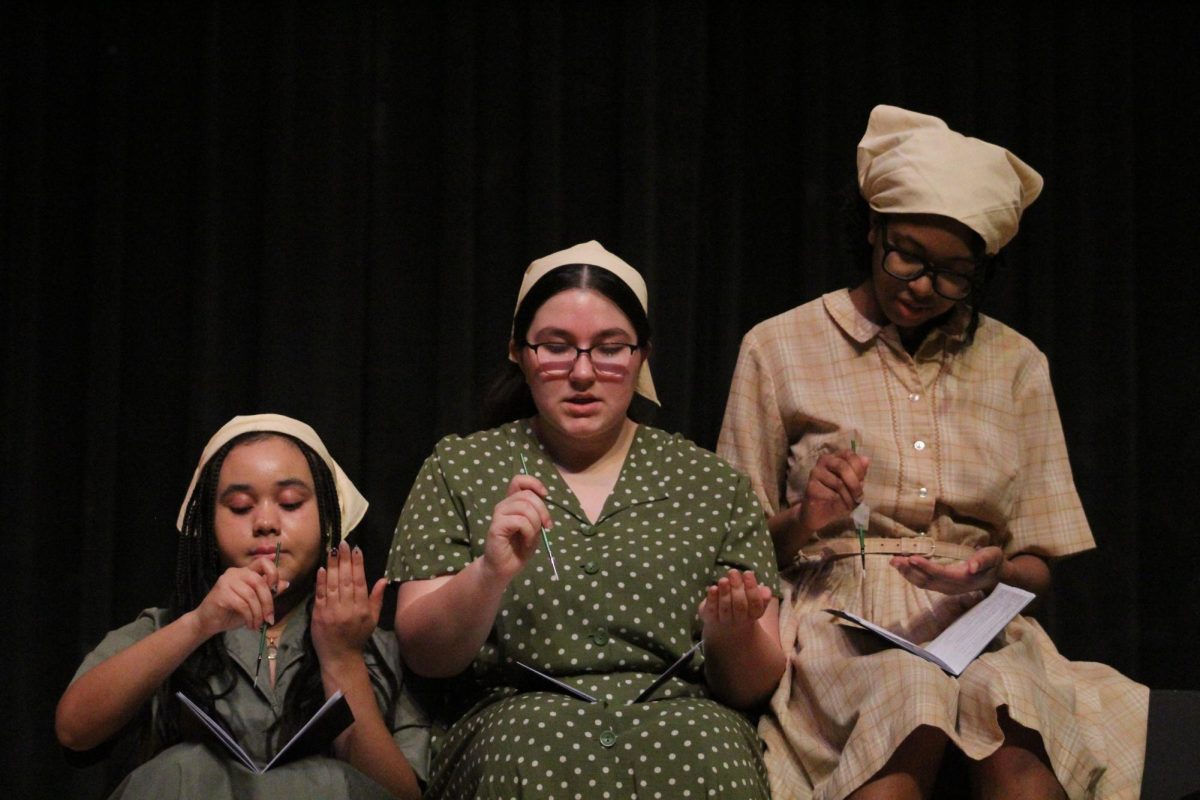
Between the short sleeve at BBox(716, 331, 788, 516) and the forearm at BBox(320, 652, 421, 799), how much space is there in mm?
848

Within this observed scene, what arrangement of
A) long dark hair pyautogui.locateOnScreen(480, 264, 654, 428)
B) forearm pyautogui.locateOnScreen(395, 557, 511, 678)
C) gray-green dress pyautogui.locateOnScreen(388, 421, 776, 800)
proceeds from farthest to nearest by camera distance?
long dark hair pyautogui.locateOnScreen(480, 264, 654, 428)
forearm pyautogui.locateOnScreen(395, 557, 511, 678)
gray-green dress pyautogui.locateOnScreen(388, 421, 776, 800)

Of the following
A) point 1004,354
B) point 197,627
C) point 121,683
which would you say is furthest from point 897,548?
point 121,683

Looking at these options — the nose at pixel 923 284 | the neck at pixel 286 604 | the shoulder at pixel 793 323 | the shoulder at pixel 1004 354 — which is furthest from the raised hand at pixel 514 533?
the shoulder at pixel 1004 354

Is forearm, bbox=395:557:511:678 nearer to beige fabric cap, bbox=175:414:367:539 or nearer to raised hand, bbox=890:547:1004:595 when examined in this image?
beige fabric cap, bbox=175:414:367:539

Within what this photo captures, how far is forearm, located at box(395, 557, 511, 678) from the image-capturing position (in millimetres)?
2281

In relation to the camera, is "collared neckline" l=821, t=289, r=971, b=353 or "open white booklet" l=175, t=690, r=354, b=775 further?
"collared neckline" l=821, t=289, r=971, b=353

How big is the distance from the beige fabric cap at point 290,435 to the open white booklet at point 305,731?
0.48 meters

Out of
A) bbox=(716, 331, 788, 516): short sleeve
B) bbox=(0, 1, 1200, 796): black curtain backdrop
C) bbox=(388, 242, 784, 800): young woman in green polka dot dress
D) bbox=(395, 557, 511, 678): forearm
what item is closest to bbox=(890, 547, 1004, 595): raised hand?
bbox=(388, 242, 784, 800): young woman in green polka dot dress

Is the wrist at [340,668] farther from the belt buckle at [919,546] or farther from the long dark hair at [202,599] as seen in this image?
the belt buckle at [919,546]

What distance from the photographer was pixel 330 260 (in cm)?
318

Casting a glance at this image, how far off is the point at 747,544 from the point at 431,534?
0.58 m

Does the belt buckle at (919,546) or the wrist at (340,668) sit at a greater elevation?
the belt buckle at (919,546)

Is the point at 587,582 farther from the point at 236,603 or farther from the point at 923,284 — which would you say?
the point at 923,284

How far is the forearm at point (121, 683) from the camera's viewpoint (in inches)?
91.0
